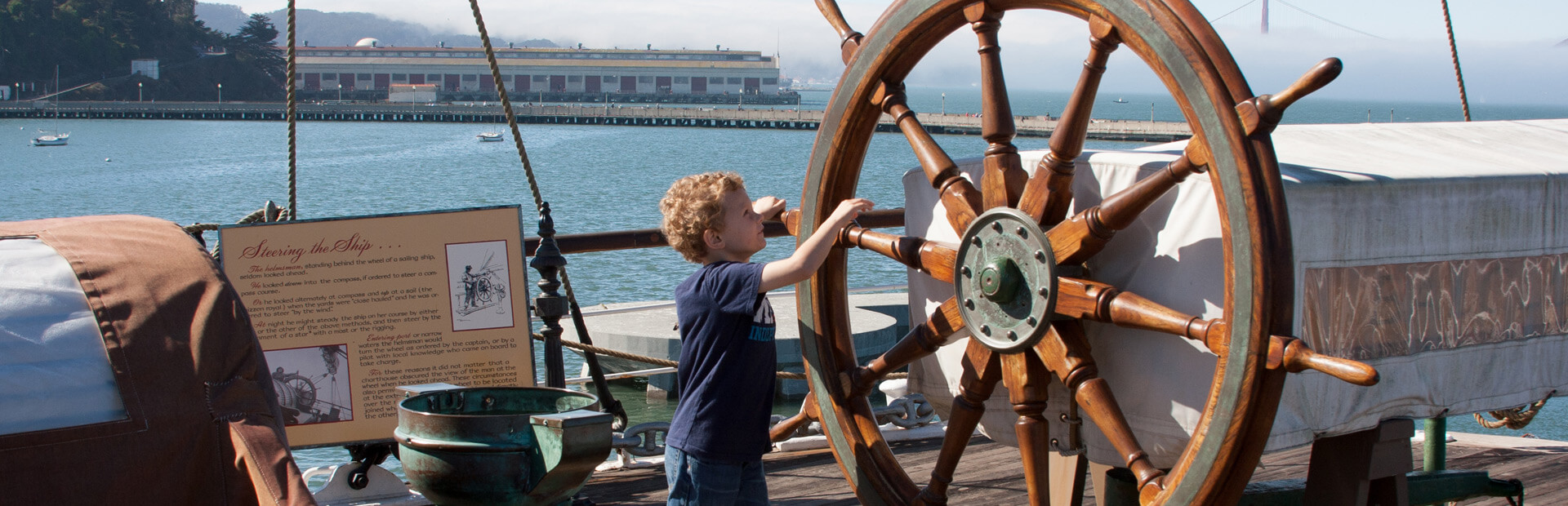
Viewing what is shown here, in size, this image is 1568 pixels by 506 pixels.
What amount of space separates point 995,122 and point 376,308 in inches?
78.1

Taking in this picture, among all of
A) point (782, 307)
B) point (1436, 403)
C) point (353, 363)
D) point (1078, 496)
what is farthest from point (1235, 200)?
point (782, 307)

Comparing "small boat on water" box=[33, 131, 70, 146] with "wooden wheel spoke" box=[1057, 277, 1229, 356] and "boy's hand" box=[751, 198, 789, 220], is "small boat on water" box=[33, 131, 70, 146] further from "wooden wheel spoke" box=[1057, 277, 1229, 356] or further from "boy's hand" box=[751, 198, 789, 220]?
"wooden wheel spoke" box=[1057, 277, 1229, 356]

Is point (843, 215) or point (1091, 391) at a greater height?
point (843, 215)

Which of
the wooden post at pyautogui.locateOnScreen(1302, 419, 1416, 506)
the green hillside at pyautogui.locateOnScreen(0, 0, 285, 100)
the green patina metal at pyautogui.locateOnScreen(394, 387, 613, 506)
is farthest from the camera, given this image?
the green hillside at pyautogui.locateOnScreen(0, 0, 285, 100)

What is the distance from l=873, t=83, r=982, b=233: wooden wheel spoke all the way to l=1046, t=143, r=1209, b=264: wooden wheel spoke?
0.87 feet

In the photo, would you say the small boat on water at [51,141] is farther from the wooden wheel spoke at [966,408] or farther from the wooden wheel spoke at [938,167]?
the wooden wheel spoke at [966,408]

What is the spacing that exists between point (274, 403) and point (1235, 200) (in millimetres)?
1635

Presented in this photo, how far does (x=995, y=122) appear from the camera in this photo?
2385 millimetres

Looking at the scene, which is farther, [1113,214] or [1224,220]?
[1113,214]

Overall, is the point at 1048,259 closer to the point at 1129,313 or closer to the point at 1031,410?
the point at 1129,313

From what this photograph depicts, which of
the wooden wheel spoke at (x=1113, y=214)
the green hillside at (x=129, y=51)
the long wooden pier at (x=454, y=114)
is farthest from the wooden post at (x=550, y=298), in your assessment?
the green hillside at (x=129, y=51)

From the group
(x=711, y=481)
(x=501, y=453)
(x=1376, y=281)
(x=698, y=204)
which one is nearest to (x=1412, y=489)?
(x=1376, y=281)

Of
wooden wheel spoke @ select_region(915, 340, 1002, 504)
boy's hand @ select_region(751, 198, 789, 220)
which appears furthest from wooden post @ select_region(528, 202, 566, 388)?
wooden wheel spoke @ select_region(915, 340, 1002, 504)

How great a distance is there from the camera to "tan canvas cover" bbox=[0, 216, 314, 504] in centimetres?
196
